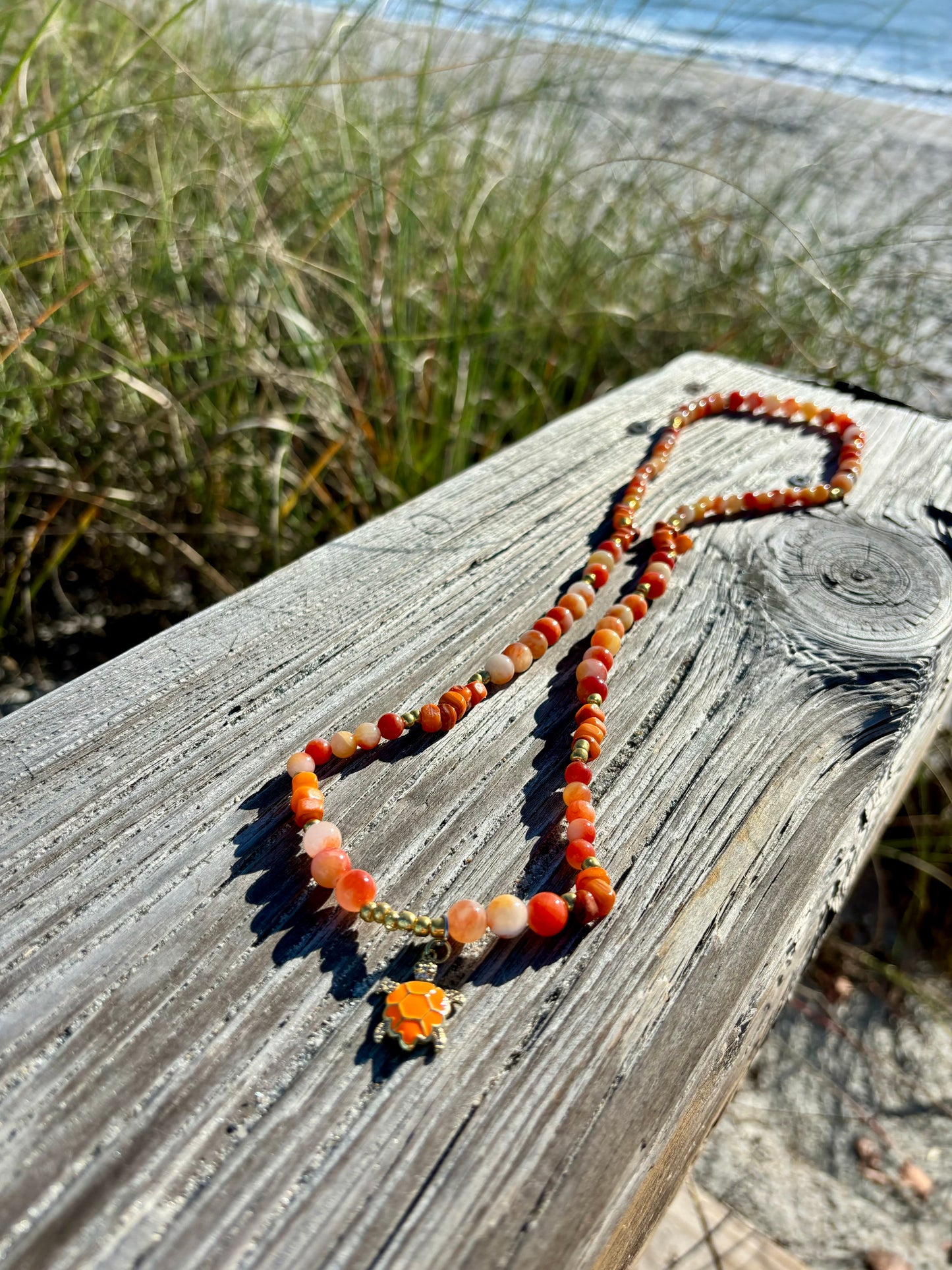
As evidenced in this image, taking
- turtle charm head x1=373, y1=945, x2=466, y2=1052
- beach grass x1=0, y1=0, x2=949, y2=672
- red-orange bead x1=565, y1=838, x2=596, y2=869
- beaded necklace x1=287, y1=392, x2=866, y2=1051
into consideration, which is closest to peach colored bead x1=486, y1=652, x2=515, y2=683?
beaded necklace x1=287, y1=392, x2=866, y2=1051

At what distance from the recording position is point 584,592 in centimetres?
110

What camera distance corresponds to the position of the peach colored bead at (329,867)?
754 millimetres

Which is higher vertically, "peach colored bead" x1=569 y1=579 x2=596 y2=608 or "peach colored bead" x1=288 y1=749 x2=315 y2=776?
"peach colored bead" x1=569 y1=579 x2=596 y2=608

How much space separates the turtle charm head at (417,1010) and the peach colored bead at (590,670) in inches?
14.4

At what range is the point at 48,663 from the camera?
1.96 meters

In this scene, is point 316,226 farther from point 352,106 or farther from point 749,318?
point 749,318

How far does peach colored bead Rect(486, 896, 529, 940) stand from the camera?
0.74 m

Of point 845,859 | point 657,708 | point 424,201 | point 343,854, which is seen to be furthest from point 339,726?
point 424,201

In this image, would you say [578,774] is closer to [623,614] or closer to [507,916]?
[507,916]

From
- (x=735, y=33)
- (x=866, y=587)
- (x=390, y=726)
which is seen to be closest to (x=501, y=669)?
(x=390, y=726)

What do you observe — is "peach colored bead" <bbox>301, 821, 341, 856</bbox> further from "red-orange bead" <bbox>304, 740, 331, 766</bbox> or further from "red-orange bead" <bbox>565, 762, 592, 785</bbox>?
"red-orange bead" <bbox>565, 762, 592, 785</bbox>

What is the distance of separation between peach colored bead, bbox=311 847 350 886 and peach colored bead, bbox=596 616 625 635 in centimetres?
41

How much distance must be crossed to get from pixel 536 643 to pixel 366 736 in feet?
0.76

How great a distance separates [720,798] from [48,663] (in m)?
1.54
